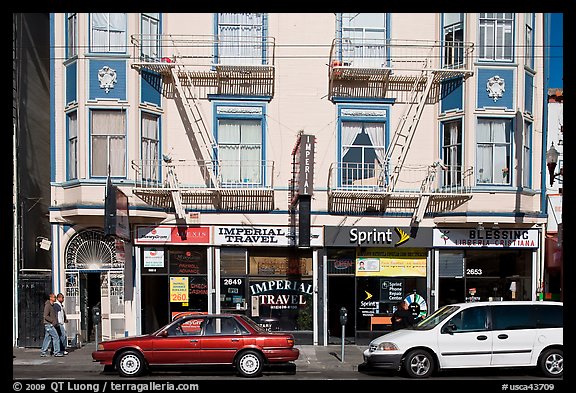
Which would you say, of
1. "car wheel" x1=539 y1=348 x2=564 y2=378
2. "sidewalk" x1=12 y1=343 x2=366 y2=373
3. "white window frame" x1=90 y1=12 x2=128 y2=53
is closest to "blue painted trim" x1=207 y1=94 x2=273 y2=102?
"white window frame" x1=90 y1=12 x2=128 y2=53

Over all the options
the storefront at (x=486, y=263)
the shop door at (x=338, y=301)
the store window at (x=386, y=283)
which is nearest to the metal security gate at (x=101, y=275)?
the shop door at (x=338, y=301)

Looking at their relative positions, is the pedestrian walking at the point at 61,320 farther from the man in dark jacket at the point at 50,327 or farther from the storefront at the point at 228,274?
the storefront at the point at 228,274

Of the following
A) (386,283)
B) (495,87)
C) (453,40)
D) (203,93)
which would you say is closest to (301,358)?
(386,283)

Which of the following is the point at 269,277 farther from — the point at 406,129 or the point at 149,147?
the point at 406,129

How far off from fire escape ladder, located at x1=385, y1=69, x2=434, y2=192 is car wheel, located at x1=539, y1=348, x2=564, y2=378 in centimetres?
641

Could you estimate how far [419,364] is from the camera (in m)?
12.4

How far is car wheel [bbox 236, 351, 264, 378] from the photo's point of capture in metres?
12.6

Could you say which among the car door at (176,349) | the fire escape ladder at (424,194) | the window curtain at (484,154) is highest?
the window curtain at (484,154)

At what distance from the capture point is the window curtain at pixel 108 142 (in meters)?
16.7

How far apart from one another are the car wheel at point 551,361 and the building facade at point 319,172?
5.41 meters

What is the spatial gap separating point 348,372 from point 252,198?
5942 millimetres

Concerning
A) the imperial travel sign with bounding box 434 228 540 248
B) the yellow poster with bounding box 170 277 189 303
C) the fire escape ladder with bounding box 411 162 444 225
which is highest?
Answer: the fire escape ladder with bounding box 411 162 444 225

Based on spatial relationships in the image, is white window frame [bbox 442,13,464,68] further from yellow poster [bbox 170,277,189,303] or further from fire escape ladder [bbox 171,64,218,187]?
yellow poster [bbox 170,277,189,303]

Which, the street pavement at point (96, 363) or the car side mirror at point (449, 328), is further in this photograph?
the street pavement at point (96, 363)
